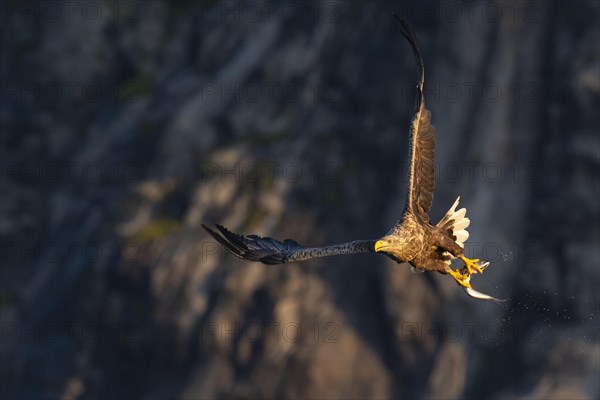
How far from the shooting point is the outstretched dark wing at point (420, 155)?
2412 centimetres

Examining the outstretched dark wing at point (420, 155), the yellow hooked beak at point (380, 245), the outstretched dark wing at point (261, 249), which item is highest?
the outstretched dark wing at point (420, 155)

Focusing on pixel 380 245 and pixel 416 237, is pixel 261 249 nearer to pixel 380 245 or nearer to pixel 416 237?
pixel 380 245

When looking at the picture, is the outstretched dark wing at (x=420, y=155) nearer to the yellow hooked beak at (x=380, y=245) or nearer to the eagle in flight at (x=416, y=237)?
the eagle in flight at (x=416, y=237)

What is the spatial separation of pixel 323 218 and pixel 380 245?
884 inches

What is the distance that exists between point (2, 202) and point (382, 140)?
1835cm

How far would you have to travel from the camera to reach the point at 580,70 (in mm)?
42125

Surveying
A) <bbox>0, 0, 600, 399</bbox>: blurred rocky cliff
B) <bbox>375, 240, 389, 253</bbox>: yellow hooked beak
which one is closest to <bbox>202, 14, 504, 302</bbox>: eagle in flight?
<bbox>375, 240, 389, 253</bbox>: yellow hooked beak

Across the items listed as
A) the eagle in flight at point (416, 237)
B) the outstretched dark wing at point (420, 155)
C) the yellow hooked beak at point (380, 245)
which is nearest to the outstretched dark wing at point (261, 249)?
the eagle in flight at point (416, 237)

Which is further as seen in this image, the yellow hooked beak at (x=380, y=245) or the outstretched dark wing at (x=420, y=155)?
the outstretched dark wing at (x=420, y=155)

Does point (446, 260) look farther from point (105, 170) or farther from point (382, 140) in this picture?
point (105, 170)

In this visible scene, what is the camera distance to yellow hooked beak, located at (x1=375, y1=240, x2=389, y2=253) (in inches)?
894

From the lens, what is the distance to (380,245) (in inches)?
898

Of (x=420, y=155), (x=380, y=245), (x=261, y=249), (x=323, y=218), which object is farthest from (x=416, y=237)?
(x=323, y=218)

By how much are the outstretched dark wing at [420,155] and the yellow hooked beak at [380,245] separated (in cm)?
135
